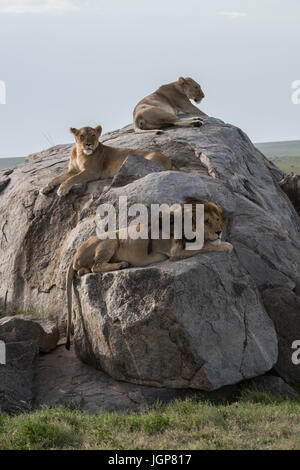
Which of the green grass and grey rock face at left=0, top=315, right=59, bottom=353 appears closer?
the green grass

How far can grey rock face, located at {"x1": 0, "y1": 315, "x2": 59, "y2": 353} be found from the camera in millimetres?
9914

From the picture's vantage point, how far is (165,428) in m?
7.51

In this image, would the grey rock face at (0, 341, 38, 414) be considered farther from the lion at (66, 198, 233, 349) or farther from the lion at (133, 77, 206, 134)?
the lion at (133, 77, 206, 134)

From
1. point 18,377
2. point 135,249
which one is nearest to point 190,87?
point 135,249

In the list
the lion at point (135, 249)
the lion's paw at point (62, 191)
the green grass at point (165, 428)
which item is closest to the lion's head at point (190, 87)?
the lion's paw at point (62, 191)

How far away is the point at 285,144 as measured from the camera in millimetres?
129500

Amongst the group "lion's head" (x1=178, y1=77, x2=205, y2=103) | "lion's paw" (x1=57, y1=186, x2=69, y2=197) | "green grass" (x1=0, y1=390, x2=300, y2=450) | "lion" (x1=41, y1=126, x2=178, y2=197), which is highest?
"lion's head" (x1=178, y1=77, x2=205, y2=103)

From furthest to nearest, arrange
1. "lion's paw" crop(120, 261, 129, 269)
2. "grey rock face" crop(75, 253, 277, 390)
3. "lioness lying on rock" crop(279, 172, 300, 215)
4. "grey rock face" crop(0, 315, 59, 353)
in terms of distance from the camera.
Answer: "lioness lying on rock" crop(279, 172, 300, 215) < "grey rock face" crop(0, 315, 59, 353) < "lion's paw" crop(120, 261, 129, 269) < "grey rock face" crop(75, 253, 277, 390)

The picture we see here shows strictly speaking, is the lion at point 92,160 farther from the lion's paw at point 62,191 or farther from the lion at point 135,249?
the lion at point 135,249

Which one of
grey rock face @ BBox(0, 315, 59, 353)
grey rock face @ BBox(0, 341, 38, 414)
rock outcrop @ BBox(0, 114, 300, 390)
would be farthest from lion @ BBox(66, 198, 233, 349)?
grey rock face @ BBox(0, 341, 38, 414)

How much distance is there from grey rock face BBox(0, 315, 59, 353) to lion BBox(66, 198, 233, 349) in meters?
0.55

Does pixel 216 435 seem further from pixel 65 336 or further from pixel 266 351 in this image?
pixel 65 336
